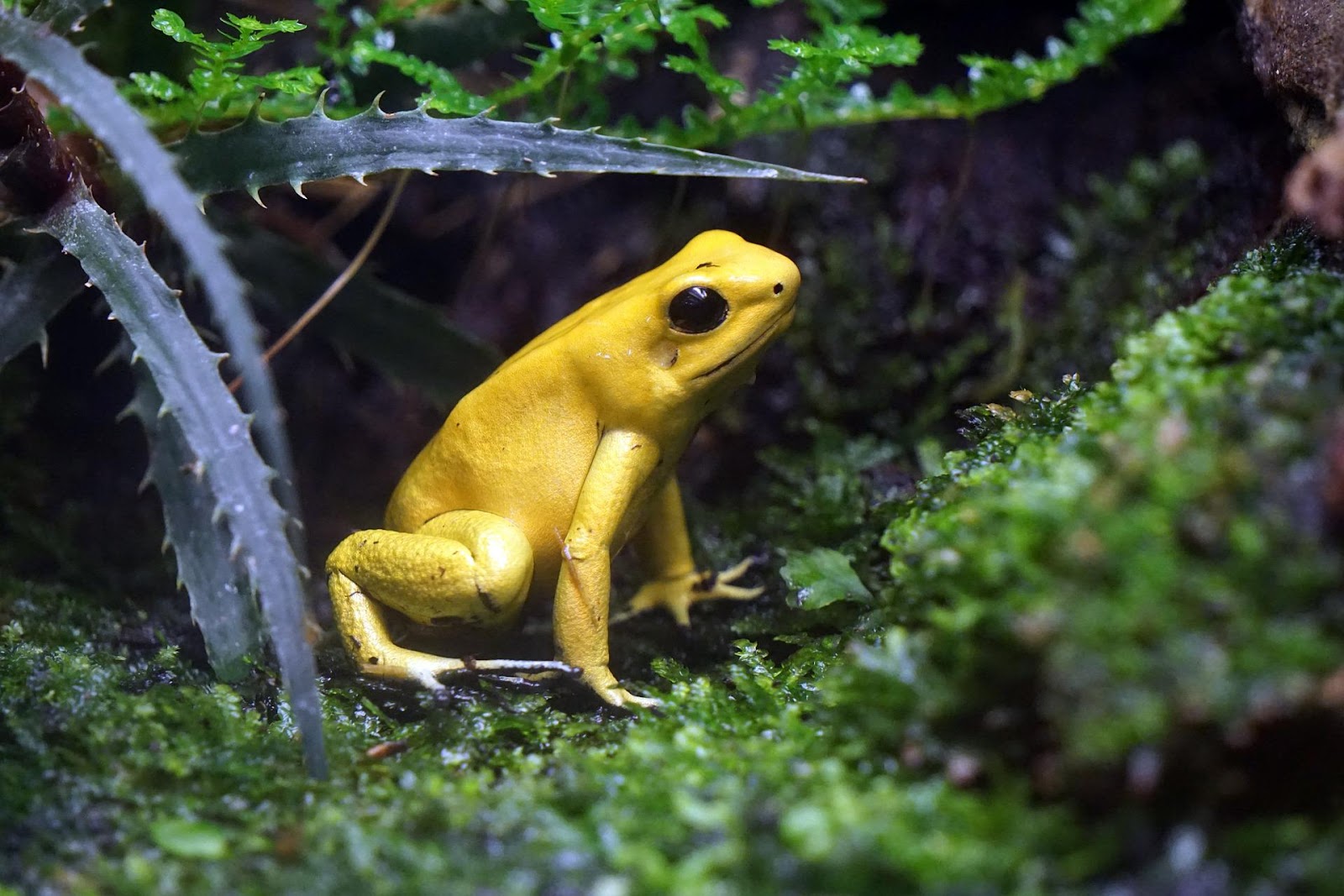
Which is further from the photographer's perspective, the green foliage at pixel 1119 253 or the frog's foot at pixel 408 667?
the green foliage at pixel 1119 253

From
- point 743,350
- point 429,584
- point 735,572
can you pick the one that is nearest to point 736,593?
point 735,572

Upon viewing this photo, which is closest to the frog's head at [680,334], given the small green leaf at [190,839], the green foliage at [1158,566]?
the green foliage at [1158,566]

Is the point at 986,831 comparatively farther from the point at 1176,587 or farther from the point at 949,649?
the point at 1176,587

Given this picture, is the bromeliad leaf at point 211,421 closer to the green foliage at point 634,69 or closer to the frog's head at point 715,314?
the green foliage at point 634,69

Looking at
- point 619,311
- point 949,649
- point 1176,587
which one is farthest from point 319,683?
point 1176,587

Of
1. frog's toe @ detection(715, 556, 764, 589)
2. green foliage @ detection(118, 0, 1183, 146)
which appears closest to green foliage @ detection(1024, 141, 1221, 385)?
green foliage @ detection(118, 0, 1183, 146)

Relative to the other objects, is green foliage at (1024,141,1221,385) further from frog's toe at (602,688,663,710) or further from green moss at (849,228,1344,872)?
frog's toe at (602,688,663,710)
